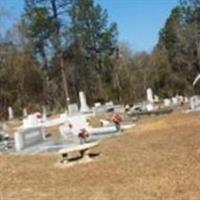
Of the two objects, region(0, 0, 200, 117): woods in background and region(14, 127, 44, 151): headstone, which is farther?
region(0, 0, 200, 117): woods in background

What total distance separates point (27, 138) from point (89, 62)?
53110 mm

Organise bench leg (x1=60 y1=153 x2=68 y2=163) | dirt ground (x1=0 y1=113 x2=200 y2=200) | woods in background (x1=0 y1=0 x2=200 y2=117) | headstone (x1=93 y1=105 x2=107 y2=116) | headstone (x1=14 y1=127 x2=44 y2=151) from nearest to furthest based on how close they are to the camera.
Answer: dirt ground (x1=0 y1=113 x2=200 y2=200)
bench leg (x1=60 y1=153 x2=68 y2=163)
headstone (x1=14 y1=127 x2=44 y2=151)
headstone (x1=93 y1=105 x2=107 y2=116)
woods in background (x1=0 y1=0 x2=200 y2=117)

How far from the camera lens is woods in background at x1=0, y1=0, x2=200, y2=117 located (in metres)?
65.0

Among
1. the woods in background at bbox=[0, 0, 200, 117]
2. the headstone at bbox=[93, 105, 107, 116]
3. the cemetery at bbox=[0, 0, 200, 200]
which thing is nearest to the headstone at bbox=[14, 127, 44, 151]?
the cemetery at bbox=[0, 0, 200, 200]

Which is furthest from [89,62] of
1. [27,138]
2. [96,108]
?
[27,138]

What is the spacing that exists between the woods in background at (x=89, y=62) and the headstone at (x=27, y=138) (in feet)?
115

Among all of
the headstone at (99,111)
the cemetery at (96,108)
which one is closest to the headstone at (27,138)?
the cemetery at (96,108)

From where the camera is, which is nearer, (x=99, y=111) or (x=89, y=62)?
(x=99, y=111)

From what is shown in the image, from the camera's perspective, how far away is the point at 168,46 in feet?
258

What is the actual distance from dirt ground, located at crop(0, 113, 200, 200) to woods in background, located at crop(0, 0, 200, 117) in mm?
45014

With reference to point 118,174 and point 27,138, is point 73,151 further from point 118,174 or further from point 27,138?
point 27,138

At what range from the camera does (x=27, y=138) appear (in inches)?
934

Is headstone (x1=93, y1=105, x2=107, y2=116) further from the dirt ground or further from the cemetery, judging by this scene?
the dirt ground

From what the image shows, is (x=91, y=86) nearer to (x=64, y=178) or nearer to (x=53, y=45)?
(x=53, y=45)
